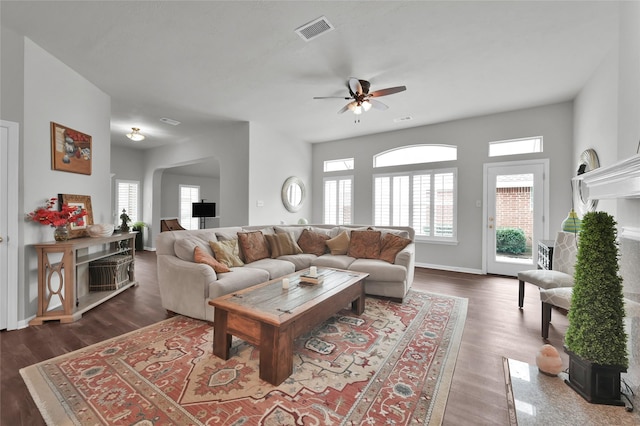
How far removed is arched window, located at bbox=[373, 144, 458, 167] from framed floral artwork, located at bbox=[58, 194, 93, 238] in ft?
17.5

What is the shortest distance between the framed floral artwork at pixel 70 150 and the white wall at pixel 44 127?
6cm

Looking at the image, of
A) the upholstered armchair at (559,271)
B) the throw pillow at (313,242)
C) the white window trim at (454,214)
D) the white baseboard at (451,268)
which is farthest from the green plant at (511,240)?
the throw pillow at (313,242)

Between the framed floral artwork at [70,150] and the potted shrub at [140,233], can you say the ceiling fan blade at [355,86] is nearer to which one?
the framed floral artwork at [70,150]

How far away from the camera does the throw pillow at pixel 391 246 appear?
12.4ft

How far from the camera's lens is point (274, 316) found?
185 centimetres

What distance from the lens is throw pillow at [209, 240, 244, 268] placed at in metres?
3.33

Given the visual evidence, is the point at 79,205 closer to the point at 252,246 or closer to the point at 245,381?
the point at 252,246

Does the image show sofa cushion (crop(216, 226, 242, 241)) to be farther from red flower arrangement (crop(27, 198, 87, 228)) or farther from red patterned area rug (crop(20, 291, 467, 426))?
red flower arrangement (crop(27, 198, 87, 228))

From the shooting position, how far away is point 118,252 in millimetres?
3971

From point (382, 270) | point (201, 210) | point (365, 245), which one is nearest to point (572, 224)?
point (382, 270)

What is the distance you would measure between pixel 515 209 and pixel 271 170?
15.8 feet

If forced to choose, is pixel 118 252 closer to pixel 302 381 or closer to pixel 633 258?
pixel 302 381

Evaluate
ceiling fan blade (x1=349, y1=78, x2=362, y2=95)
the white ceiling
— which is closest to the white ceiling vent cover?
the white ceiling

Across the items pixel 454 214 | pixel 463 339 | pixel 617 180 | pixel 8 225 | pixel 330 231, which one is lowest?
pixel 463 339
